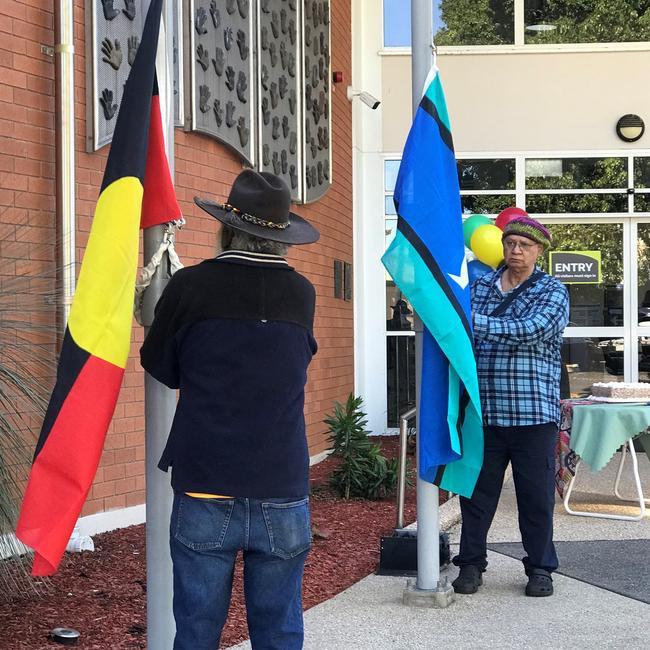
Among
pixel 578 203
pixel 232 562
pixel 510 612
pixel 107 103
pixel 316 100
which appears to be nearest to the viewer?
pixel 232 562

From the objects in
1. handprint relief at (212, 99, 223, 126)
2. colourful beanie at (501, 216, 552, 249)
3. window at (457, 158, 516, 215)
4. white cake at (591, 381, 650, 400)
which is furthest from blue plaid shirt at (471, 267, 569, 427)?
window at (457, 158, 516, 215)

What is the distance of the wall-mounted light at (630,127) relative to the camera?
520 inches

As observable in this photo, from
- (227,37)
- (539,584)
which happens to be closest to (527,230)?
(539,584)

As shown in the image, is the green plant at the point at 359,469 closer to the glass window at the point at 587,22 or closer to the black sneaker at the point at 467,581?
the black sneaker at the point at 467,581

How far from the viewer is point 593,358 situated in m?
13.5

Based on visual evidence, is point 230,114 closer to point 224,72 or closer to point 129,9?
point 224,72

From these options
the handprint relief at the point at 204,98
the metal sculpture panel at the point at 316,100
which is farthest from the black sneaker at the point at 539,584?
the metal sculpture panel at the point at 316,100

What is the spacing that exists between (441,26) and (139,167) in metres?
11.0

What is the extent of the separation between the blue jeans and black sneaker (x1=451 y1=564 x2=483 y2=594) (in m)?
2.40

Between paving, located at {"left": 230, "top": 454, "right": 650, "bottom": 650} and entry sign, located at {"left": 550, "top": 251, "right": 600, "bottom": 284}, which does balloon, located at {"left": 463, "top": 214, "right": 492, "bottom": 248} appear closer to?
paving, located at {"left": 230, "top": 454, "right": 650, "bottom": 650}

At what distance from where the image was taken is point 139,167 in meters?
3.49

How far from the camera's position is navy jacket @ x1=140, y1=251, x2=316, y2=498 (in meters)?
3.20

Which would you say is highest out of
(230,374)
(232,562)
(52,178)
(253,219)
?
(52,178)

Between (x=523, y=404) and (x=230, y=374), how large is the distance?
2.72 metres
